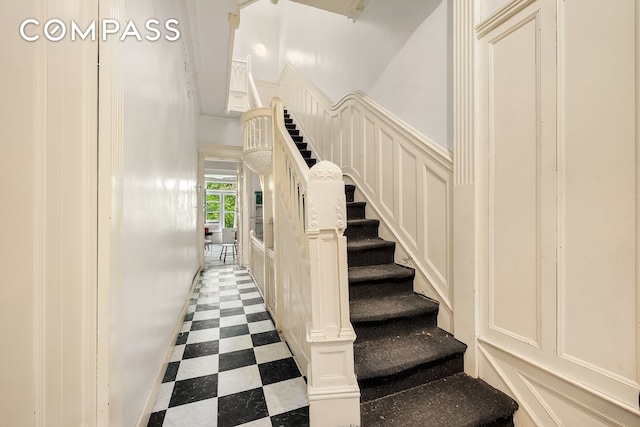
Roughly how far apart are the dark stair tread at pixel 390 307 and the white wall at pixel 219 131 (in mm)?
4218

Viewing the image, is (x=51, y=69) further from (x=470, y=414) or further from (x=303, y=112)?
(x=303, y=112)

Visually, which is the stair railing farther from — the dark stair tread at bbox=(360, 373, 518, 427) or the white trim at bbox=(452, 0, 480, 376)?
the white trim at bbox=(452, 0, 480, 376)

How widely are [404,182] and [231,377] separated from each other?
6.47 feet

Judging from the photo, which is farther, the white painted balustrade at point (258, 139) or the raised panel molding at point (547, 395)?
the white painted balustrade at point (258, 139)

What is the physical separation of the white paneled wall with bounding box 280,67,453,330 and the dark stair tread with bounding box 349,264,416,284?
0.24ft

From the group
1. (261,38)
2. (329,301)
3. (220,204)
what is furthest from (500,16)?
(220,204)

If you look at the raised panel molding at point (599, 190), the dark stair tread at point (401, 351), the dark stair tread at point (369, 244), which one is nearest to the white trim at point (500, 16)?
the raised panel molding at point (599, 190)

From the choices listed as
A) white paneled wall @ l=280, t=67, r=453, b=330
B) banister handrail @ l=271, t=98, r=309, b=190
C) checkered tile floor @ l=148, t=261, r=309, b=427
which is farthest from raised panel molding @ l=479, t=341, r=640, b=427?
banister handrail @ l=271, t=98, r=309, b=190

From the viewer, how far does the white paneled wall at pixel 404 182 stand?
165 cm

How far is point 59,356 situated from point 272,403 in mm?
1150

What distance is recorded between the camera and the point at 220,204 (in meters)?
12.8

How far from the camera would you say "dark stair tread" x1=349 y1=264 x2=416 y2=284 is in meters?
1.76

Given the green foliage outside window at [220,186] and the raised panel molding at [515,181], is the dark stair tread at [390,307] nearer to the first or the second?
the raised panel molding at [515,181]

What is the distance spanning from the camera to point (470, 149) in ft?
4.62
